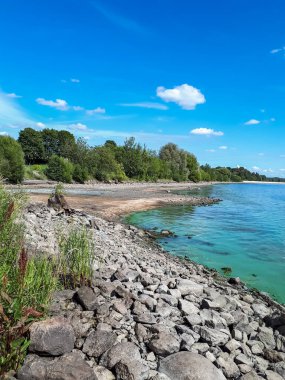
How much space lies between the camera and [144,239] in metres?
23.5

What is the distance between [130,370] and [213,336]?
2.32 m

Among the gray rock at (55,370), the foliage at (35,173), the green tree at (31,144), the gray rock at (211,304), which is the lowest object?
the gray rock at (211,304)

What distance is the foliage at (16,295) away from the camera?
5.39 m

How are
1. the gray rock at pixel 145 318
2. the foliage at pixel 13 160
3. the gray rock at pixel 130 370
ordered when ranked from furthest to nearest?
1. the foliage at pixel 13 160
2. the gray rock at pixel 145 318
3. the gray rock at pixel 130 370

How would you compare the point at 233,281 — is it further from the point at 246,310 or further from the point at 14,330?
the point at 14,330

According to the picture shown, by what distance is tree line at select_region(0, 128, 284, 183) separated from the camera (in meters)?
69.4

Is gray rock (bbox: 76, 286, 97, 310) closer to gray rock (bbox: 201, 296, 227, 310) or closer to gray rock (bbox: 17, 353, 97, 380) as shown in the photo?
gray rock (bbox: 17, 353, 97, 380)

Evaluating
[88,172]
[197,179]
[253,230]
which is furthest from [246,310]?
[197,179]

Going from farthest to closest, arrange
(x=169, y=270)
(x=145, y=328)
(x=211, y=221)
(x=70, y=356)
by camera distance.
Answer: (x=211, y=221) → (x=169, y=270) → (x=145, y=328) → (x=70, y=356)

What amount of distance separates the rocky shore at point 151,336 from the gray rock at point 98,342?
0.6 inches

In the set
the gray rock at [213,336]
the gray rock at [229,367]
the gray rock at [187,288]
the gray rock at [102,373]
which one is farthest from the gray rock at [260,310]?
the gray rock at [102,373]

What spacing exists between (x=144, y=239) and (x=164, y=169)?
11867 cm

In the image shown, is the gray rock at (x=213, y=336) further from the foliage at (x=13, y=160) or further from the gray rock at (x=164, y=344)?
the foliage at (x=13, y=160)

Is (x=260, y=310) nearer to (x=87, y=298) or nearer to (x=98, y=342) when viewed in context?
(x=87, y=298)
